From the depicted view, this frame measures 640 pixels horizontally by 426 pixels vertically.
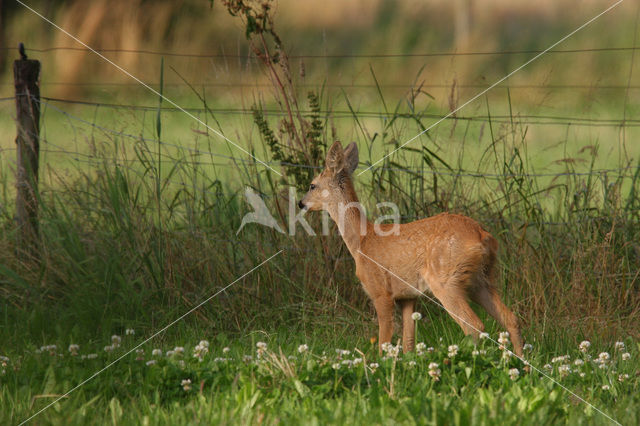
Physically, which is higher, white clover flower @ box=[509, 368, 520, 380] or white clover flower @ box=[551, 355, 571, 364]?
white clover flower @ box=[509, 368, 520, 380]

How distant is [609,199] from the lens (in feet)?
20.4

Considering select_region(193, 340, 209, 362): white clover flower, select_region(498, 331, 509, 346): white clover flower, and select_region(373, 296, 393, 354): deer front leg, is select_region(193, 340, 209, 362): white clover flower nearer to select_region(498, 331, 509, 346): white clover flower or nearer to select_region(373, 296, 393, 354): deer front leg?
select_region(373, 296, 393, 354): deer front leg

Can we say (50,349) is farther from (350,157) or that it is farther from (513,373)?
(513,373)

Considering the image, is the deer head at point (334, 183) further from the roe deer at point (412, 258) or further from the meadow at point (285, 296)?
the meadow at point (285, 296)

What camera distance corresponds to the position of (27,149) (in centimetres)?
697

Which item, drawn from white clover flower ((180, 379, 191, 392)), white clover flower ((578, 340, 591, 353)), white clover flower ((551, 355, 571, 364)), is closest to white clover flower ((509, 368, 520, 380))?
white clover flower ((551, 355, 571, 364))

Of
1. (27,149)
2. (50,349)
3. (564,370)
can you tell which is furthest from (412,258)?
(27,149)

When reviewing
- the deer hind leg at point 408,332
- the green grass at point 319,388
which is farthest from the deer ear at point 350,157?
the green grass at point 319,388

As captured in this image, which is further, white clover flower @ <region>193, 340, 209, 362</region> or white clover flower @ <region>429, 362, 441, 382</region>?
white clover flower @ <region>193, 340, 209, 362</region>

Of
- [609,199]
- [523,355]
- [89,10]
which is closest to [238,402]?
[523,355]

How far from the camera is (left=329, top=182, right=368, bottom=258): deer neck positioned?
5.52 meters

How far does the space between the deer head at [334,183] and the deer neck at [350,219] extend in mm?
15

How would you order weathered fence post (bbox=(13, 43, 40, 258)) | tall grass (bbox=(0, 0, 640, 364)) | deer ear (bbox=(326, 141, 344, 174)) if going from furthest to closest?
1. weathered fence post (bbox=(13, 43, 40, 258))
2. tall grass (bbox=(0, 0, 640, 364))
3. deer ear (bbox=(326, 141, 344, 174))

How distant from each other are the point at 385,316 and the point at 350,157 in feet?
3.37
